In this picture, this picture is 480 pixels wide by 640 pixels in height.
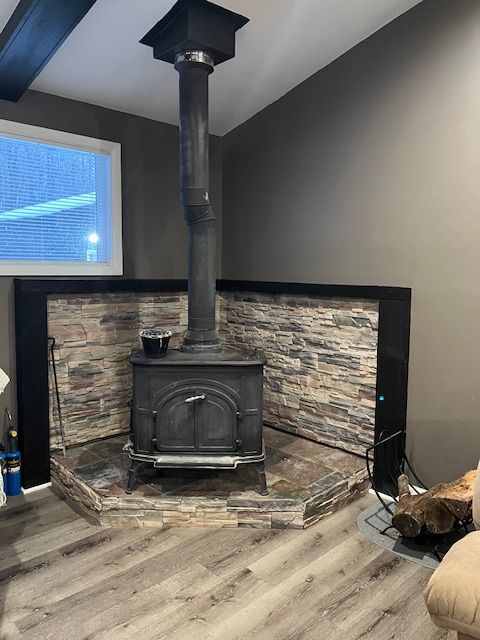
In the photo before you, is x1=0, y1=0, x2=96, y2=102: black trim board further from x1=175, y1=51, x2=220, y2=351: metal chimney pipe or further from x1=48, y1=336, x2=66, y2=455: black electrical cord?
x1=48, y1=336, x2=66, y2=455: black electrical cord

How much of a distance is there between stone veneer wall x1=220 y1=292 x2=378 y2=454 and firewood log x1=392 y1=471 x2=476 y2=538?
0.66 meters

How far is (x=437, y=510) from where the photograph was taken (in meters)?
2.20

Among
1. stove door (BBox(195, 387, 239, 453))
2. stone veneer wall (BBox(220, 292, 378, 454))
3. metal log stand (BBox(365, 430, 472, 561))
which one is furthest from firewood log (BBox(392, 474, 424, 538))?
stove door (BBox(195, 387, 239, 453))

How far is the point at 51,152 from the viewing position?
2992 millimetres

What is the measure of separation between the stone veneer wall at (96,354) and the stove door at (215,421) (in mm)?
995

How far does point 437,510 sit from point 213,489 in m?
1.12

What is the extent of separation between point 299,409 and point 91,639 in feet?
6.41

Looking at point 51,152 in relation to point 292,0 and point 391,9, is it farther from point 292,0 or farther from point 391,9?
point 391,9

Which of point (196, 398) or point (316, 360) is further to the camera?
point (316, 360)

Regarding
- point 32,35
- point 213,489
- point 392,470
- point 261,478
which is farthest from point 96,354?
point 392,470

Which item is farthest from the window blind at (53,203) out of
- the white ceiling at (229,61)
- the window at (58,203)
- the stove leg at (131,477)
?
the stove leg at (131,477)

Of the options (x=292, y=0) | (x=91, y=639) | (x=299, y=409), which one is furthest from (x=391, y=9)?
(x=91, y=639)

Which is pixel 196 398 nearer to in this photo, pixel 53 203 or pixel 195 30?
pixel 53 203

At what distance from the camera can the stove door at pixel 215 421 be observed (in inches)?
101
